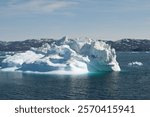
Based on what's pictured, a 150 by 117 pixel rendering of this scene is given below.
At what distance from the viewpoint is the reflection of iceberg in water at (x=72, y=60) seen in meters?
66.6

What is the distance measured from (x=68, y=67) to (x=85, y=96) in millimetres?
25172

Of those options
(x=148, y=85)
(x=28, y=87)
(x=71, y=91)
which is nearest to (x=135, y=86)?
(x=148, y=85)

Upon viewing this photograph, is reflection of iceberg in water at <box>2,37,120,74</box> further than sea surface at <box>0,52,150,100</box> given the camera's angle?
Yes

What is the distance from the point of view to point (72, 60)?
66.7 m

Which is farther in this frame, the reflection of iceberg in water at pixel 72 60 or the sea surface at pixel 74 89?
the reflection of iceberg in water at pixel 72 60

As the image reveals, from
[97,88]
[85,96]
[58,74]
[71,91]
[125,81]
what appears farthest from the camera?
[58,74]

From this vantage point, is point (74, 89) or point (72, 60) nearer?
point (74, 89)

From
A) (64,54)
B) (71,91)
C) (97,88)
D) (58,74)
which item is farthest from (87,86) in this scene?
(64,54)

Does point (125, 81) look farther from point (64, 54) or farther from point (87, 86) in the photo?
point (64, 54)

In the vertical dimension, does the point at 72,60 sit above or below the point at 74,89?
below

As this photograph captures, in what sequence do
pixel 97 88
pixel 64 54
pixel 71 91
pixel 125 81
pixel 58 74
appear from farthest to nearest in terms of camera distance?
1. pixel 64 54
2. pixel 58 74
3. pixel 125 81
4. pixel 97 88
5. pixel 71 91

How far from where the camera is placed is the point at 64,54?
227 feet

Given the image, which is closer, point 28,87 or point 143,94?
point 143,94

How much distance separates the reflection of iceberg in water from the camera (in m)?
66.6
